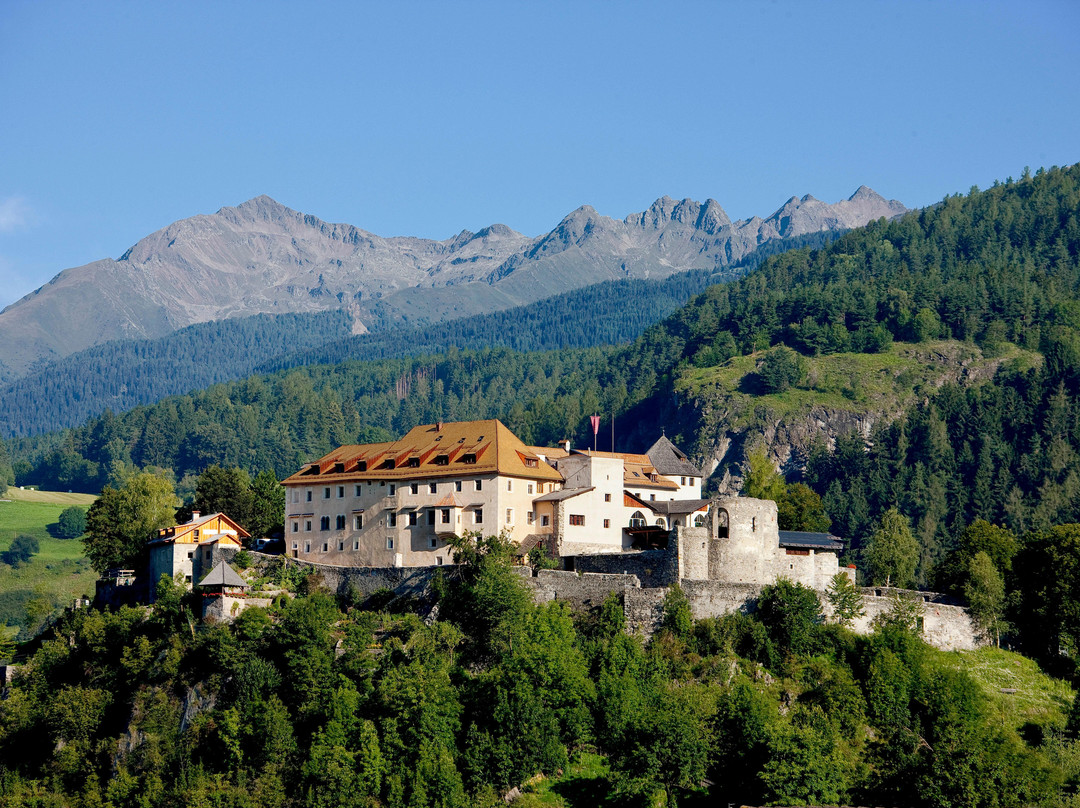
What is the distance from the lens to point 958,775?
64.8 meters

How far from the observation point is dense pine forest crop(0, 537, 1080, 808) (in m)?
69.0

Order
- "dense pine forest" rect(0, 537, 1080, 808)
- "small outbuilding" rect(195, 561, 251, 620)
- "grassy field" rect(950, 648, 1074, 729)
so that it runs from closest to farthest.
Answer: "dense pine forest" rect(0, 537, 1080, 808)
"grassy field" rect(950, 648, 1074, 729)
"small outbuilding" rect(195, 561, 251, 620)

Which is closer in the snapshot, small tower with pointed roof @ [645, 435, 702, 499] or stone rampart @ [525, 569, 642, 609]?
stone rampart @ [525, 569, 642, 609]

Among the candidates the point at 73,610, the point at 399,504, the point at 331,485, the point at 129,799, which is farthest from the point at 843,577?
the point at 73,610

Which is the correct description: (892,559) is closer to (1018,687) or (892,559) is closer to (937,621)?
(937,621)

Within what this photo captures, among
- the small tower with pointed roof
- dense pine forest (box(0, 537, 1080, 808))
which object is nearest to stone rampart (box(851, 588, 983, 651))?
dense pine forest (box(0, 537, 1080, 808))

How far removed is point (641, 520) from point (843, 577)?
1478cm

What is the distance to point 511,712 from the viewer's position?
73562 millimetres

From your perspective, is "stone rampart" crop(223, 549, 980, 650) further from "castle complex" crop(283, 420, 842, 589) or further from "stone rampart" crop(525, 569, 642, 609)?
"castle complex" crop(283, 420, 842, 589)

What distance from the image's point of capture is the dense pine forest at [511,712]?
69.0 meters

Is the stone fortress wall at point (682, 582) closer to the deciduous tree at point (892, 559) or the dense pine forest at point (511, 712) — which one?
the dense pine forest at point (511, 712)

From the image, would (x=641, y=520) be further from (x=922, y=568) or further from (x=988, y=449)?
(x=988, y=449)

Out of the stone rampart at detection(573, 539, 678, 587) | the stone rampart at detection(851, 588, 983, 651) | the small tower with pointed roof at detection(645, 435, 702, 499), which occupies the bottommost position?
the stone rampart at detection(851, 588, 983, 651)

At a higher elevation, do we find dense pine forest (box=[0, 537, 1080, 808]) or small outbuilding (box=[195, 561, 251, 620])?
small outbuilding (box=[195, 561, 251, 620])
